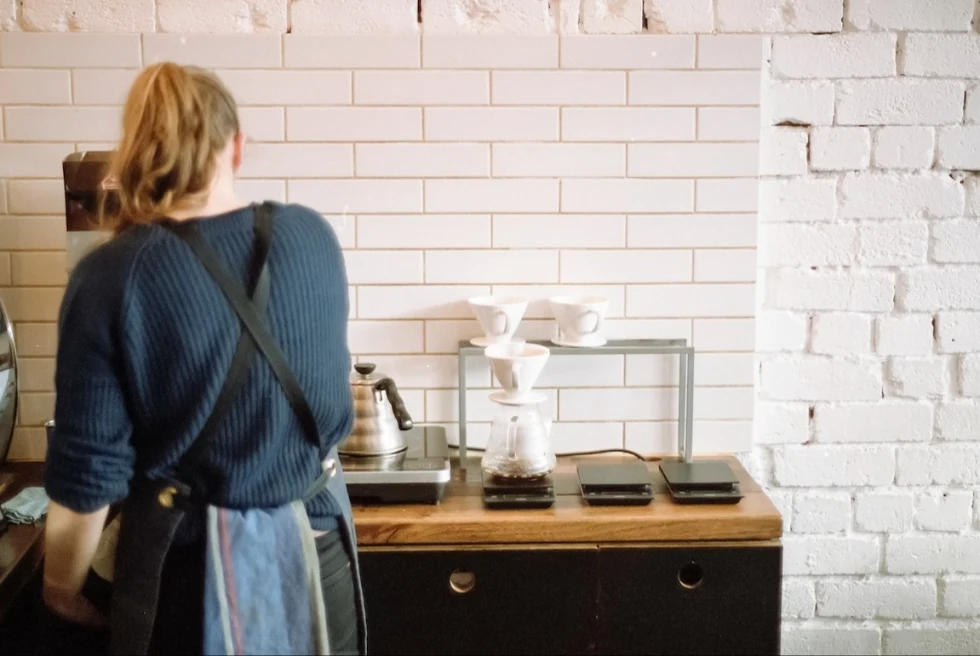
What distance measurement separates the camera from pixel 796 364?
2.08 m

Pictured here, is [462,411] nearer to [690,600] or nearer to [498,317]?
[498,317]

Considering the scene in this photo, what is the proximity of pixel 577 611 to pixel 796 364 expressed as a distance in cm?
73

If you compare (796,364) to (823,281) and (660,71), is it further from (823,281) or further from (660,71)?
(660,71)

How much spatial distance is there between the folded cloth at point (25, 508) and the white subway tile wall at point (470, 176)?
32 cm

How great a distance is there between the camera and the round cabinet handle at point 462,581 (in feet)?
5.58

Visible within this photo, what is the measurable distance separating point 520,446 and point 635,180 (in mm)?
586

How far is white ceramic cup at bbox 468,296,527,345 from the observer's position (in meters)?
1.90

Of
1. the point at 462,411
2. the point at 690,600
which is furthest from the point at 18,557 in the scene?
the point at 690,600

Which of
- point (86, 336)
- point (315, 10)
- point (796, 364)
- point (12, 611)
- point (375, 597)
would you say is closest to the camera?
point (86, 336)

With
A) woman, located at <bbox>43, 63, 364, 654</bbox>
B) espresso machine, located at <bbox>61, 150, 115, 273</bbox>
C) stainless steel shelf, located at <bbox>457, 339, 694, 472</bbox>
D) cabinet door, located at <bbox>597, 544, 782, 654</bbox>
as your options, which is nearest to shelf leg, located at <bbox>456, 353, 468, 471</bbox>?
stainless steel shelf, located at <bbox>457, 339, 694, 472</bbox>

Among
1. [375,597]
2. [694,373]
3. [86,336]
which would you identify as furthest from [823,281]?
[86,336]

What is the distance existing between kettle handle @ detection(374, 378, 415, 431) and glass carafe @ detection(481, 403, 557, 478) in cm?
20

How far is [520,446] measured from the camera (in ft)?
6.00

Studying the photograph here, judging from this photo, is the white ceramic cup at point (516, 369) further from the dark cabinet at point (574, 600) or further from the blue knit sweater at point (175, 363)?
the blue knit sweater at point (175, 363)
